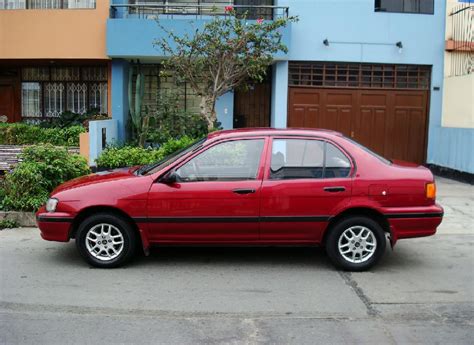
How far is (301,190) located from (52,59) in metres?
10.8

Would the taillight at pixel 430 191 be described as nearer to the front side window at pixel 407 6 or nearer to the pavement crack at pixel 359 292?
the pavement crack at pixel 359 292

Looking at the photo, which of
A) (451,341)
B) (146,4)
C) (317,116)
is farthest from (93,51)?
(451,341)

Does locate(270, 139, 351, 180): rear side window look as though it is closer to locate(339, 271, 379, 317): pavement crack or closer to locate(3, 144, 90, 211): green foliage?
locate(339, 271, 379, 317): pavement crack

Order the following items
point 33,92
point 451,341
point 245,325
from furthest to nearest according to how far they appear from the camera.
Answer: point 33,92, point 245,325, point 451,341

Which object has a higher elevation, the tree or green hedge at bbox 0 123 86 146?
the tree

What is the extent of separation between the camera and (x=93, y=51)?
1425cm

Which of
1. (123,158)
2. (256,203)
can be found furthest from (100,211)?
(123,158)

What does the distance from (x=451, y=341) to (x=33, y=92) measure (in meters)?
14.5

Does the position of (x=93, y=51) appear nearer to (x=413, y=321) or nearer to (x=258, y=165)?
(x=258, y=165)

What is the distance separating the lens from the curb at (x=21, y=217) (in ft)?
27.7

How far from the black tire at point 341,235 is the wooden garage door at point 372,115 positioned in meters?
9.04

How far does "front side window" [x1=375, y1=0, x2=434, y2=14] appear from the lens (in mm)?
14727

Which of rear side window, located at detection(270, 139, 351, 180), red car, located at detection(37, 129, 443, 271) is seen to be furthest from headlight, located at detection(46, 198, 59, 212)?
rear side window, located at detection(270, 139, 351, 180)

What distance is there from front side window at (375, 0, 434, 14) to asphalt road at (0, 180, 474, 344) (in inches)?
357
